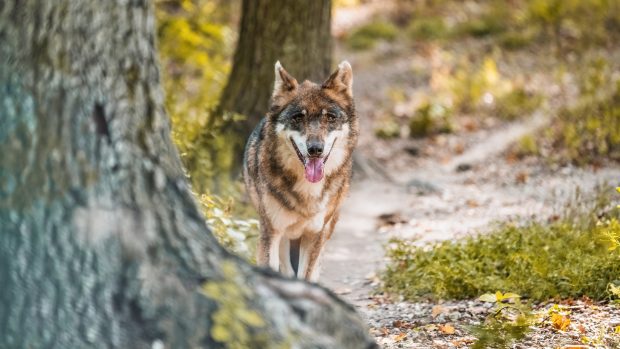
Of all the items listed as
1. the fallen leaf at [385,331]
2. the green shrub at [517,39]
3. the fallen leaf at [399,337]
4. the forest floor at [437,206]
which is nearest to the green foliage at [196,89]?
the forest floor at [437,206]

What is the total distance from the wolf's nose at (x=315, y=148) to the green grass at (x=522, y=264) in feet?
4.62

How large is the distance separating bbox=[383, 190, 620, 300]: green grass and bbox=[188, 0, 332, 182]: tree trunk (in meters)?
3.06

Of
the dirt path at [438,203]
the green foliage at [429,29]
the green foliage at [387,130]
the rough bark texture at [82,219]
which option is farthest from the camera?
the green foliage at [429,29]

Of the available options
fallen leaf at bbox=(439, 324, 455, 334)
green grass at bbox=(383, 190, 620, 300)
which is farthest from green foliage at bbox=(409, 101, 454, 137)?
fallen leaf at bbox=(439, 324, 455, 334)

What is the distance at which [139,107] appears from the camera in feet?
11.9

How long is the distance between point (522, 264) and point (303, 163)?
1.92 m

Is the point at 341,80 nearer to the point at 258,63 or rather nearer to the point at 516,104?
the point at 258,63

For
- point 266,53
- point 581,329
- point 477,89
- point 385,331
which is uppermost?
point 266,53

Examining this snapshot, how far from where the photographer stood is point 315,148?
6.20 metres

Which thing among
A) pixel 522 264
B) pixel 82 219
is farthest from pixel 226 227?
pixel 82 219

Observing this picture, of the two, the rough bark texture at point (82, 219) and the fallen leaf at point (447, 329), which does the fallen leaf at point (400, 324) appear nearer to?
the fallen leaf at point (447, 329)

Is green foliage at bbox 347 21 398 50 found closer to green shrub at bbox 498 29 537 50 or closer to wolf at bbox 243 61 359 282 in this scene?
green shrub at bbox 498 29 537 50

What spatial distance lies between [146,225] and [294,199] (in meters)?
3.03

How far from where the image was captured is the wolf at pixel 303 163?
6.39m
